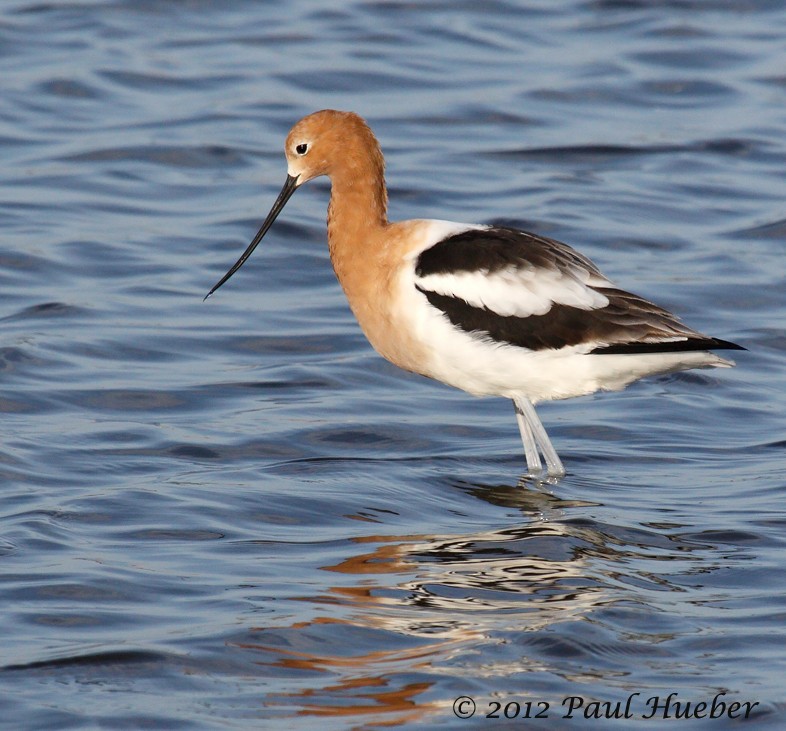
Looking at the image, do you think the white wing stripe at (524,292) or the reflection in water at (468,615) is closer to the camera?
the reflection in water at (468,615)

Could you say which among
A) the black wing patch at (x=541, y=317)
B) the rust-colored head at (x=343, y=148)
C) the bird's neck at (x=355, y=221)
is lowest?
the black wing patch at (x=541, y=317)

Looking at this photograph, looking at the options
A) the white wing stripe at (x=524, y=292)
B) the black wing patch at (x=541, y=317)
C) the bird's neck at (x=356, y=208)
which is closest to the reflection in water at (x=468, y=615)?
the black wing patch at (x=541, y=317)

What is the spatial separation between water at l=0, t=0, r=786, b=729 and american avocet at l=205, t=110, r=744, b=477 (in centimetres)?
60

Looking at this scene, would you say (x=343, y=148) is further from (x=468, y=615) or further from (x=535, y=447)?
(x=468, y=615)

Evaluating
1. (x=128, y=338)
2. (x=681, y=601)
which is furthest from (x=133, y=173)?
(x=681, y=601)

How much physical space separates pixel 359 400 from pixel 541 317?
1885mm

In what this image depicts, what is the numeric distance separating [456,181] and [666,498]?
6.35 metres

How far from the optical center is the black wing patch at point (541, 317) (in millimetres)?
7898

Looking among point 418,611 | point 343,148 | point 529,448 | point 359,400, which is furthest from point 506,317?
point 418,611

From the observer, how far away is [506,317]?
8.00m

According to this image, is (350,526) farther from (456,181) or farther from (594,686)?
(456,181)

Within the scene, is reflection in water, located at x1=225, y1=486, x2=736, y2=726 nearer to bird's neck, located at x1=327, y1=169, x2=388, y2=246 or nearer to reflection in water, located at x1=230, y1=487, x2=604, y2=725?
reflection in water, located at x1=230, y1=487, x2=604, y2=725

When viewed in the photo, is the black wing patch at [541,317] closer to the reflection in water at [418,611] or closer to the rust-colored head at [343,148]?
the rust-colored head at [343,148]

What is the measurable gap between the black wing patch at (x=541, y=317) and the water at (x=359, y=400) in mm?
793
